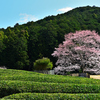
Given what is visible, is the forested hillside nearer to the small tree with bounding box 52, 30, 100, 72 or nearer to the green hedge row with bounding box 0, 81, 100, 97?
the small tree with bounding box 52, 30, 100, 72

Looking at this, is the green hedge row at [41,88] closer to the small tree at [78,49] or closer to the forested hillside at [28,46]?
the small tree at [78,49]

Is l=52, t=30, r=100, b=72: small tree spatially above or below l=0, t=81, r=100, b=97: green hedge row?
above

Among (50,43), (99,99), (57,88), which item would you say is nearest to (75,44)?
(57,88)

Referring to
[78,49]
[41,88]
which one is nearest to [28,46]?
[78,49]

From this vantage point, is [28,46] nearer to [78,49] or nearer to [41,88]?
[78,49]

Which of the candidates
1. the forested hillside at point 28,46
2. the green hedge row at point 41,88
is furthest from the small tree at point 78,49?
the forested hillside at point 28,46

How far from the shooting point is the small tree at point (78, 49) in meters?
17.3

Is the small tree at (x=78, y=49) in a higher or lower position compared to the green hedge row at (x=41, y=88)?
higher

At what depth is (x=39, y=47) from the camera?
33656mm

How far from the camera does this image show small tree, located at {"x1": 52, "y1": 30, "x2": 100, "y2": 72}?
17.3 meters

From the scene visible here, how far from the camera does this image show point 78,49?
17000 millimetres

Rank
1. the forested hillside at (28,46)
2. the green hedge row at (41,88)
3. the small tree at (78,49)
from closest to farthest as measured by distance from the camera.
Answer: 1. the green hedge row at (41,88)
2. the small tree at (78,49)
3. the forested hillside at (28,46)

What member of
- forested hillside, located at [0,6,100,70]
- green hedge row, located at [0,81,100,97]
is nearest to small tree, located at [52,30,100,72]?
green hedge row, located at [0,81,100,97]

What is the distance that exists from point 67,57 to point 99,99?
11.4 metres
